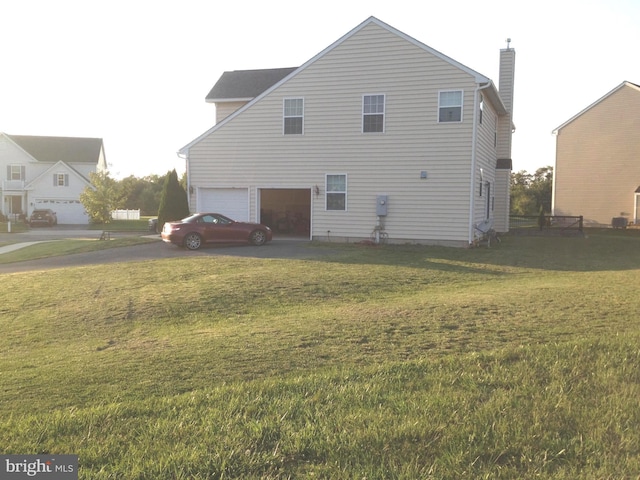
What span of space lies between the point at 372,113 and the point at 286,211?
8.46 meters

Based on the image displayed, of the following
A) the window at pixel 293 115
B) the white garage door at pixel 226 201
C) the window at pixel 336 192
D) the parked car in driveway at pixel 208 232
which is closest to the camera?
the parked car in driveway at pixel 208 232

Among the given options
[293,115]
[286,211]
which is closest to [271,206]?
[286,211]

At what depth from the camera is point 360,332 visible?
6.66 metres

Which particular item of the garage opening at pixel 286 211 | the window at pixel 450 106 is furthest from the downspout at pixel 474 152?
the garage opening at pixel 286 211

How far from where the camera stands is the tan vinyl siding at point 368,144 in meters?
18.0

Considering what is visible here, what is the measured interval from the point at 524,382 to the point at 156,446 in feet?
A: 10.4

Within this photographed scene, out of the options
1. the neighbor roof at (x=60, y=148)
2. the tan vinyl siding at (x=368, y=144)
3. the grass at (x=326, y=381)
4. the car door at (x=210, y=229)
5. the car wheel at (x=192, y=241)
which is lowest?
the grass at (x=326, y=381)

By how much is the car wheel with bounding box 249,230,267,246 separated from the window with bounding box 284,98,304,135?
13.4 feet

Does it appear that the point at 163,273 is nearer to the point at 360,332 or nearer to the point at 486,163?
the point at 360,332

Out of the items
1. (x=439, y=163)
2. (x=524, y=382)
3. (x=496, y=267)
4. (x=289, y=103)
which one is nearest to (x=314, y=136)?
(x=289, y=103)

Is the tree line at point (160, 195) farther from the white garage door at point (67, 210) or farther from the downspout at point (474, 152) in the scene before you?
the downspout at point (474, 152)

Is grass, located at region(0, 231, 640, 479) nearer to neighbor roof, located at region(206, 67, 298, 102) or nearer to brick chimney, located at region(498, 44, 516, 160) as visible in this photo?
brick chimney, located at region(498, 44, 516, 160)

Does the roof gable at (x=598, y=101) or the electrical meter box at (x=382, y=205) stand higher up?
the roof gable at (x=598, y=101)

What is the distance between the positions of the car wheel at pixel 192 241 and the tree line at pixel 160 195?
4873 millimetres
